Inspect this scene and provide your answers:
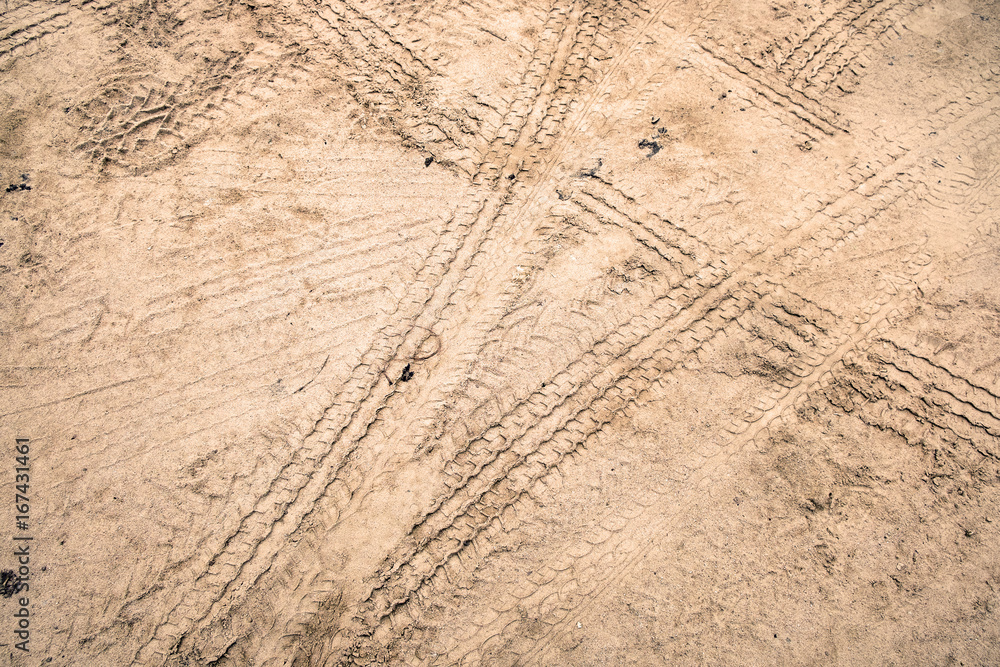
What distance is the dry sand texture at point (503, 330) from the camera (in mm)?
3244

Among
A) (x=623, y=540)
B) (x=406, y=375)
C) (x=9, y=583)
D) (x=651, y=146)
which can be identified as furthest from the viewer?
(x=651, y=146)

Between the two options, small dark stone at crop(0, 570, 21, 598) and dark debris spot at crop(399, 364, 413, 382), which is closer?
small dark stone at crop(0, 570, 21, 598)

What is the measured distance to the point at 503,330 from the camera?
12.7 ft

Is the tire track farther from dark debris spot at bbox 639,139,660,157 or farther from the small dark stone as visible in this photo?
the small dark stone

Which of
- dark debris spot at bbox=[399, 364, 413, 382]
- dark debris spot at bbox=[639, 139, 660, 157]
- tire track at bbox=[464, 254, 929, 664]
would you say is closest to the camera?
tire track at bbox=[464, 254, 929, 664]

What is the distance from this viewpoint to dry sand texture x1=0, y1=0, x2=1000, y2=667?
3.24 m

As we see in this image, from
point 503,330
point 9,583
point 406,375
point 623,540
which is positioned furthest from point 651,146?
point 9,583

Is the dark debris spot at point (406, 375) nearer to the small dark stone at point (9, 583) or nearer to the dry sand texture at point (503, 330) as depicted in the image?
the dry sand texture at point (503, 330)

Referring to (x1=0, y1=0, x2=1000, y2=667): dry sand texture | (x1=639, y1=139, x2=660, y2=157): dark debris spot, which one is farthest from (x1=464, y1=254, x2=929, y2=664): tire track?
(x1=639, y1=139, x2=660, y2=157): dark debris spot

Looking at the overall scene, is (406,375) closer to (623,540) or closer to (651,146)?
(623,540)

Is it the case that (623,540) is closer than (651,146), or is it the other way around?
(623,540)

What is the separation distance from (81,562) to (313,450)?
1.53 meters

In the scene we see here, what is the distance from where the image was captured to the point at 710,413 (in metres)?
3.68

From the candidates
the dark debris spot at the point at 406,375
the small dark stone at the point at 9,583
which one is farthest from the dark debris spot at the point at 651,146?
the small dark stone at the point at 9,583
